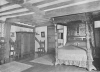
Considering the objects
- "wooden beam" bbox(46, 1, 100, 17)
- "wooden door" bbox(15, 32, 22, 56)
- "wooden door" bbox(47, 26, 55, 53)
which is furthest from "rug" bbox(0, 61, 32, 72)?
"wooden door" bbox(47, 26, 55, 53)

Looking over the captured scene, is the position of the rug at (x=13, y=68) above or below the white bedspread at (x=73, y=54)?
below

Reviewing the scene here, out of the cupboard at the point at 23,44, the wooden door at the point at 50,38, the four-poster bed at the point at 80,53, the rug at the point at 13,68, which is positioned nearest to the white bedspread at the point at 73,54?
the four-poster bed at the point at 80,53

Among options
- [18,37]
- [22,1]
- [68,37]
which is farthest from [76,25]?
[18,37]

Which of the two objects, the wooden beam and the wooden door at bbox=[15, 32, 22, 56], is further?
the wooden door at bbox=[15, 32, 22, 56]

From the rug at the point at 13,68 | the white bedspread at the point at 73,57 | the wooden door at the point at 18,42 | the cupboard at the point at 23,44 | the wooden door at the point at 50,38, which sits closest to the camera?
the rug at the point at 13,68

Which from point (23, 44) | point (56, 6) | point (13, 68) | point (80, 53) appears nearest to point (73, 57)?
point (80, 53)

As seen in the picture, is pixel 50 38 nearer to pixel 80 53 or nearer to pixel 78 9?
pixel 80 53

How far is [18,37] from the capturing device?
5.95 m

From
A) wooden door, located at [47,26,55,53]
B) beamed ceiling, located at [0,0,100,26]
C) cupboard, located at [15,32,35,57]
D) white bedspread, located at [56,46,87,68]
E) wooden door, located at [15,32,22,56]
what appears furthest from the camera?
wooden door, located at [47,26,55,53]

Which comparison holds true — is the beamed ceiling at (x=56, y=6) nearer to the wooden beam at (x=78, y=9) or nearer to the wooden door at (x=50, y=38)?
the wooden beam at (x=78, y=9)

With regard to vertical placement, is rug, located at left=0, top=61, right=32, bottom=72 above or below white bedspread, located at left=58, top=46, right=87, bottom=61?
below

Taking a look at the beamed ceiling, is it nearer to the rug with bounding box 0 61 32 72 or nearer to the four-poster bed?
the four-poster bed

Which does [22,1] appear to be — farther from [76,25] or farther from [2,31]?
[76,25]

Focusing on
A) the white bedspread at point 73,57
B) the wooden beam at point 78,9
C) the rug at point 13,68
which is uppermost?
the wooden beam at point 78,9
